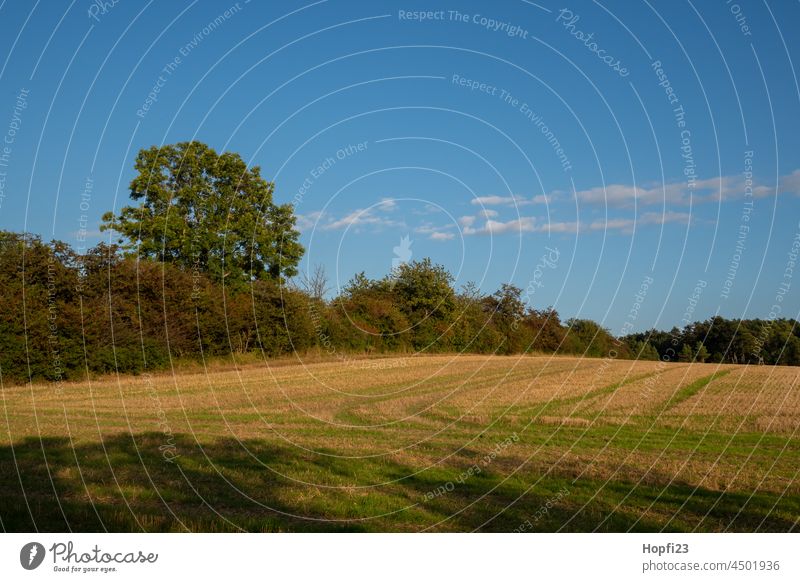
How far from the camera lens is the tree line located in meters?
37.0

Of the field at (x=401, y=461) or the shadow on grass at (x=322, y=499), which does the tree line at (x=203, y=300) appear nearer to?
the field at (x=401, y=461)

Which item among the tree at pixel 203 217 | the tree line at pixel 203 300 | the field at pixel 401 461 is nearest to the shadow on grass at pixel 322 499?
the field at pixel 401 461

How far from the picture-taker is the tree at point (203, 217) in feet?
167

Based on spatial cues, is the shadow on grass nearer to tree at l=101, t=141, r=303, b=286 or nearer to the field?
the field

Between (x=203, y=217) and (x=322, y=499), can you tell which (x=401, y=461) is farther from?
(x=203, y=217)

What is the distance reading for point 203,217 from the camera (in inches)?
2014

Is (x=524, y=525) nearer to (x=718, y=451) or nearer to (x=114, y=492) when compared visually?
(x=114, y=492)
